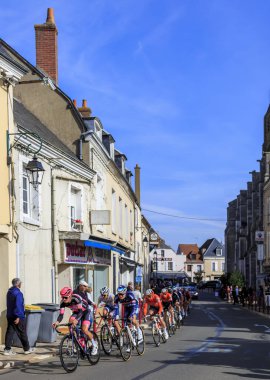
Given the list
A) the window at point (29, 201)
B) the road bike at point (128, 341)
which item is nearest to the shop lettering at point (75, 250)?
the window at point (29, 201)

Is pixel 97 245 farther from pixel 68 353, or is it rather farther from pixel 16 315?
pixel 68 353

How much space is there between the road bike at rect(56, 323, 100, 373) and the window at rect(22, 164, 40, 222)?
5288mm

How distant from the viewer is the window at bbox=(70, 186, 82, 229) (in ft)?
69.6

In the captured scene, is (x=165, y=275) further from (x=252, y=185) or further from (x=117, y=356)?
(x=117, y=356)

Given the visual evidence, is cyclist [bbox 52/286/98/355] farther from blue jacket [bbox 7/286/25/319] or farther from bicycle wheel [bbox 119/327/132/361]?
blue jacket [bbox 7/286/25/319]

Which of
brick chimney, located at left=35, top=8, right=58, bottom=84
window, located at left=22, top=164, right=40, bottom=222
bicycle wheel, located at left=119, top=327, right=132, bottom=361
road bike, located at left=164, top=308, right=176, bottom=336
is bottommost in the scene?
road bike, located at left=164, top=308, right=176, bottom=336

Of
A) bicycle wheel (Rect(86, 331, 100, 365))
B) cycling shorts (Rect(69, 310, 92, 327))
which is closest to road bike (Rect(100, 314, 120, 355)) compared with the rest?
bicycle wheel (Rect(86, 331, 100, 365))

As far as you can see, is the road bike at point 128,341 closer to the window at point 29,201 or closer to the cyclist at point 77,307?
the cyclist at point 77,307

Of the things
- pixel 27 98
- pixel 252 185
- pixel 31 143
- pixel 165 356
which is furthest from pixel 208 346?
pixel 252 185

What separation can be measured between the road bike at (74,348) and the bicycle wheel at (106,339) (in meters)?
1.29

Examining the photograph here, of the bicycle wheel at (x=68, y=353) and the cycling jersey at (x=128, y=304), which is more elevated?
the cycling jersey at (x=128, y=304)

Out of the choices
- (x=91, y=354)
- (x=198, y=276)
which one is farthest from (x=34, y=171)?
(x=198, y=276)

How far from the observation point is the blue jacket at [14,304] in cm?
1304

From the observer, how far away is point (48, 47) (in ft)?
80.9
